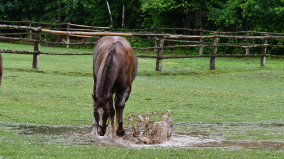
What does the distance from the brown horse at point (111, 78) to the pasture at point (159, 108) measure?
52 cm

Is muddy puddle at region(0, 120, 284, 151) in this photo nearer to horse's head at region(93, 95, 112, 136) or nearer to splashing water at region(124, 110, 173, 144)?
splashing water at region(124, 110, 173, 144)

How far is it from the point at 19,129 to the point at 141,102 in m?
3.83

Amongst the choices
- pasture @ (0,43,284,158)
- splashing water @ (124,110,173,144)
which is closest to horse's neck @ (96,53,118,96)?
pasture @ (0,43,284,158)

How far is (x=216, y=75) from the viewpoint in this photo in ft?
55.1

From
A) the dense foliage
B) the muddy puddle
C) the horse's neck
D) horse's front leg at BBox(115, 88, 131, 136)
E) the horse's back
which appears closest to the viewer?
the horse's neck

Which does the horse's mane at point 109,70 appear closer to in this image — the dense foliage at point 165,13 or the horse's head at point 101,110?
the horse's head at point 101,110

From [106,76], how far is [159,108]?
378 centimetres

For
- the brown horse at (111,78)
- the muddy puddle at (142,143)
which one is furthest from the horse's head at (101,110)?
the muddy puddle at (142,143)

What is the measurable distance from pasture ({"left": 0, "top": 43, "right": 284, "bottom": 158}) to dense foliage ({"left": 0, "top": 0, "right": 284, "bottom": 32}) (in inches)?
425

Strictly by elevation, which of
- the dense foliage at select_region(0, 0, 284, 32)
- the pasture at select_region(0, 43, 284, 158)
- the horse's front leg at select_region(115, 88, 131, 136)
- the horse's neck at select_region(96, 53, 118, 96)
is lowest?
A: the pasture at select_region(0, 43, 284, 158)

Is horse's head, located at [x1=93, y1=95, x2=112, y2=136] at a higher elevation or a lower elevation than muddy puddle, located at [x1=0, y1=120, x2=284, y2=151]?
higher

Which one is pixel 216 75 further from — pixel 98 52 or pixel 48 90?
pixel 98 52

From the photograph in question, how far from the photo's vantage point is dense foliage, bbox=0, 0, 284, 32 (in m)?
27.3

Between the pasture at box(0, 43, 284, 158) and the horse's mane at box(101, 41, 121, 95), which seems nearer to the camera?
the pasture at box(0, 43, 284, 158)
